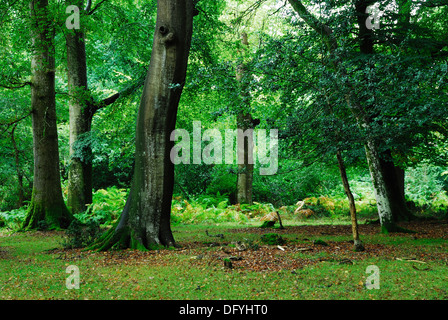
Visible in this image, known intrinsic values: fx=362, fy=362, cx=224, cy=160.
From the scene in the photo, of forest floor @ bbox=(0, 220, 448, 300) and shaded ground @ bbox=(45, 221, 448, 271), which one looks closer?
forest floor @ bbox=(0, 220, 448, 300)

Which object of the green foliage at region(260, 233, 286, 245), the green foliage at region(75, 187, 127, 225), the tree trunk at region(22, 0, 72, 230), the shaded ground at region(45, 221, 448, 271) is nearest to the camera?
the shaded ground at region(45, 221, 448, 271)

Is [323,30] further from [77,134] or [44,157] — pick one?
[77,134]

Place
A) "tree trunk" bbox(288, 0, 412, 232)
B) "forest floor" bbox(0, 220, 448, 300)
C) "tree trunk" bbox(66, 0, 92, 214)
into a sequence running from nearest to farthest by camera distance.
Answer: "forest floor" bbox(0, 220, 448, 300)
"tree trunk" bbox(288, 0, 412, 232)
"tree trunk" bbox(66, 0, 92, 214)

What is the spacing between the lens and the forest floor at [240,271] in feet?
14.0

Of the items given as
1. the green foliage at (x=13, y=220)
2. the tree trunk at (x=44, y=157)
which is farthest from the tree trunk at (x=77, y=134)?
the green foliage at (x=13, y=220)

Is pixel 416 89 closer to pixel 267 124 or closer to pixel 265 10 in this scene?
pixel 267 124

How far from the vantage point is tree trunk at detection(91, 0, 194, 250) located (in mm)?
7039

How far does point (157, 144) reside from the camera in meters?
7.13

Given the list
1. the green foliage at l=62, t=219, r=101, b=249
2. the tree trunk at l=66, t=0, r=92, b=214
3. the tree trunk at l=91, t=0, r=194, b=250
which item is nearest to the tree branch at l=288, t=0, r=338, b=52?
the tree trunk at l=91, t=0, r=194, b=250

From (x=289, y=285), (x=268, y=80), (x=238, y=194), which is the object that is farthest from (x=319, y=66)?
(x=238, y=194)

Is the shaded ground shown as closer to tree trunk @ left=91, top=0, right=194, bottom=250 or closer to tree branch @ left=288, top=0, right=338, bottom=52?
tree trunk @ left=91, top=0, right=194, bottom=250

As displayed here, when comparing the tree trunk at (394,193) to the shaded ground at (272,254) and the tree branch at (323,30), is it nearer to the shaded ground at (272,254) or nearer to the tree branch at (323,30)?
the shaded ground at (272,254)

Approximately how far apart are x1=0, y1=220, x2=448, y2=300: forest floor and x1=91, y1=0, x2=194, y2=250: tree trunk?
1.67ft

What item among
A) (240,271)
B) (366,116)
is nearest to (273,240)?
→ (240,271)
